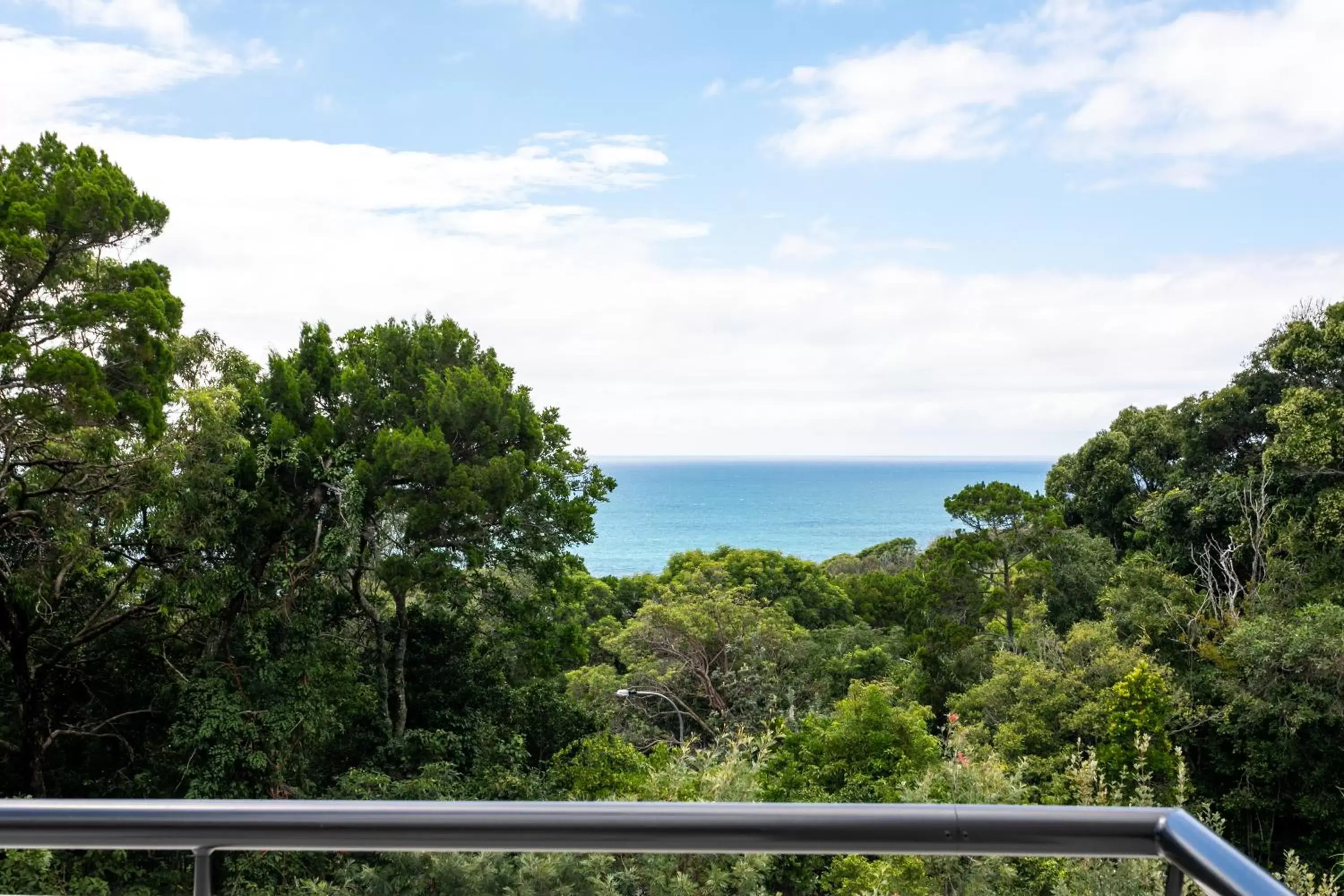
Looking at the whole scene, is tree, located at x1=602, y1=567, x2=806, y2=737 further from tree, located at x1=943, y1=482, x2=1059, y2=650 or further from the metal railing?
the metal railing

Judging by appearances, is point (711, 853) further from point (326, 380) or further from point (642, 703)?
point (642, 703)

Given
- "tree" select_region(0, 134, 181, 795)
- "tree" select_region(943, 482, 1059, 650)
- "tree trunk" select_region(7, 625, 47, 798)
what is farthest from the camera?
"tree" select_region(943, 482, 1059, 650)

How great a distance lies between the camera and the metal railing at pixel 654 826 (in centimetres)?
71

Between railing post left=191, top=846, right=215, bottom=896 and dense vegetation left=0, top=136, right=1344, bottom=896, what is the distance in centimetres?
395

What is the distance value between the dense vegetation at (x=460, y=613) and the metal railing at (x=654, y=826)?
140 inches

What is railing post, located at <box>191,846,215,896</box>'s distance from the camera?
2.66 ft

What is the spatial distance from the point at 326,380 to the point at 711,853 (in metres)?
9.93

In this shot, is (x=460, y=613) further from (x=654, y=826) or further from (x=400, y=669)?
(x=654, y=826)

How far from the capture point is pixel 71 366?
20.8 ft

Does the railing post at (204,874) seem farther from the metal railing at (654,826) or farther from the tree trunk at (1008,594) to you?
the tree trunk at (1008,594)

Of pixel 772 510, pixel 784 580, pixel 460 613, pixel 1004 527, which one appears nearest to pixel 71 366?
pixel 460 613

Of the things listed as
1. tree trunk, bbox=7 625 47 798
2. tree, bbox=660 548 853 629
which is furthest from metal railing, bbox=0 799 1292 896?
tree, bbox=660 548 853 629

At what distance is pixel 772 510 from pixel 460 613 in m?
68.2

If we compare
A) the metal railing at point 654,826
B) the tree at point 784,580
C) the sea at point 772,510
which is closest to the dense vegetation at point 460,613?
the metal railing at point 654,826
